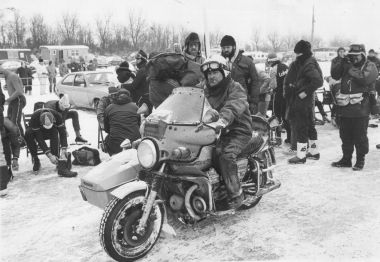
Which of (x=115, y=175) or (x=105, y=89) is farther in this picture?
(x=105, y=89)

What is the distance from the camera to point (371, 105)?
21.9 feet

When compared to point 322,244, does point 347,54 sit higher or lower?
higher

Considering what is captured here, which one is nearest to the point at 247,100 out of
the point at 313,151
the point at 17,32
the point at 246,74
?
the point at 246,74

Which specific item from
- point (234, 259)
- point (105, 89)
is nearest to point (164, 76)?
point (234, 259)

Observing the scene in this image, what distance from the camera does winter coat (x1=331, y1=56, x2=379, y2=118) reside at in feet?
20.5

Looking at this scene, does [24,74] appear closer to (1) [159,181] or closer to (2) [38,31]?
(1) [159,181]

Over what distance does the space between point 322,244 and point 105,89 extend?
11.1 m

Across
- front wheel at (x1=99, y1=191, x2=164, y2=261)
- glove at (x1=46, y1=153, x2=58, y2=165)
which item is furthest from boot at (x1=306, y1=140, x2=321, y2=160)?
glove at (x1=46, y1=153, x2=58, y2=165)

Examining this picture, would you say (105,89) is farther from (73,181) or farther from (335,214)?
(335,214)

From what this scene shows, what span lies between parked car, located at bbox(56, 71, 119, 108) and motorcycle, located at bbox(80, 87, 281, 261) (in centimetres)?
999

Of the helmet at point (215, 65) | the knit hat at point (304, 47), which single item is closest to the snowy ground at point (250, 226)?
the helmet at point (215, 65)

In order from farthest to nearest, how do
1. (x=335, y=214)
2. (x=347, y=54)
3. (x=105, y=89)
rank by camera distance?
1. (x=105, y=89)
2. (x=347, y=54)
3. (x=335, y=214)

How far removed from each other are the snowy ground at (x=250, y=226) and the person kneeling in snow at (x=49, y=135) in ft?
1.09

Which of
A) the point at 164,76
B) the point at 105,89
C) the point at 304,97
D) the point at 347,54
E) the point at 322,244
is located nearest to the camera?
the point at 322,244
